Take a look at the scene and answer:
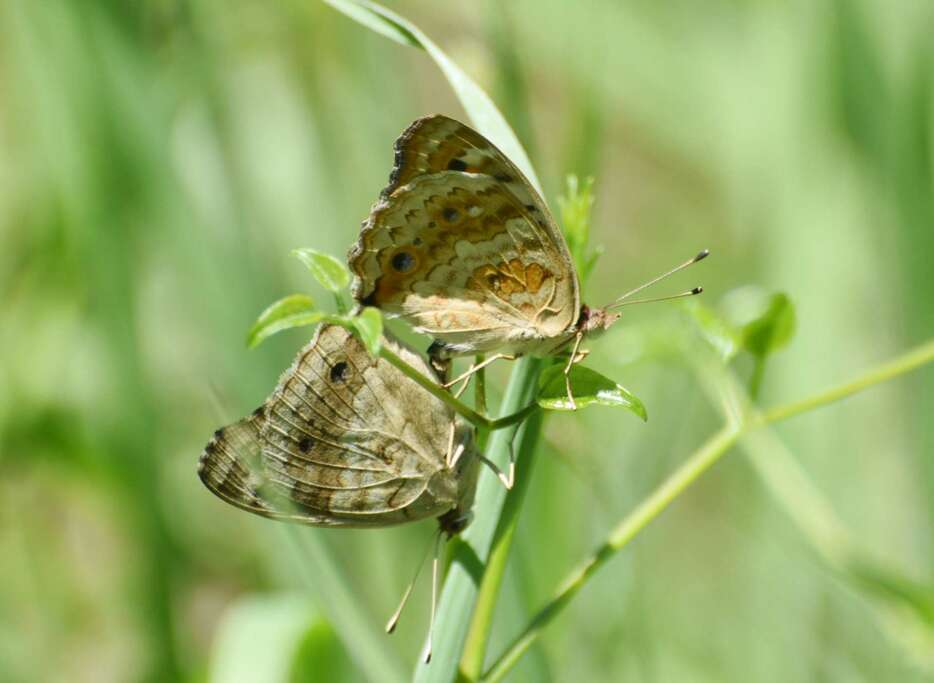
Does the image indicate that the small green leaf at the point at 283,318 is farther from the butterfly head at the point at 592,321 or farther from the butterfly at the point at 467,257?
the butterfly head at the point at 592,321

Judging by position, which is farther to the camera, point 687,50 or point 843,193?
point 687,50

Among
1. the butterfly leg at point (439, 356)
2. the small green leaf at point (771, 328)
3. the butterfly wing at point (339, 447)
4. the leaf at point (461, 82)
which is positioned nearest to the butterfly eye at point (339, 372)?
the butterfly wing at point (339, 447)

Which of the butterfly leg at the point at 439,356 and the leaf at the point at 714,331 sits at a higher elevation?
the butterfly leg at the point at 439,356

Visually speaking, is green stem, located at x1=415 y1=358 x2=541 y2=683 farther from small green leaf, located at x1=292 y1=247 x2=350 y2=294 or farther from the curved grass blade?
small green leaf, located at x1=292 y1=247 x2=350 y2=294

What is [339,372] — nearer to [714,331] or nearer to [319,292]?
[714,331]

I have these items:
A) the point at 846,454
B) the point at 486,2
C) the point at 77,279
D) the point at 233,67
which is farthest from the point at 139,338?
the point at 846,454

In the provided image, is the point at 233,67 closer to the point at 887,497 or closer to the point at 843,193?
the point at 843,193

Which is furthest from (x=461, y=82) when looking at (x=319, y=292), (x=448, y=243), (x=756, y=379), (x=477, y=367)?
(x=319, y=292)
